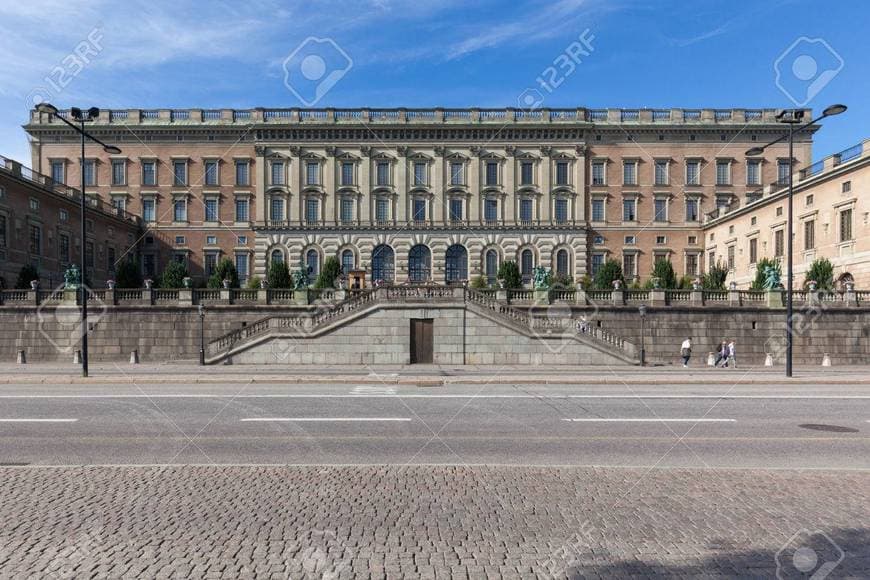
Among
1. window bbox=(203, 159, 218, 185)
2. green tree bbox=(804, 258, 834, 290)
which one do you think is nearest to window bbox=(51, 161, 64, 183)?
window bbox=(203, 159, 218, 185)

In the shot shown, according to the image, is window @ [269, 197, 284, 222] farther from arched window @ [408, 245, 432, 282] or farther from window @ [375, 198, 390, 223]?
arched window @ [408, 245, 432, 282]

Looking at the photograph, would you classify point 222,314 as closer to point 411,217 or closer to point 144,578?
point 411,217

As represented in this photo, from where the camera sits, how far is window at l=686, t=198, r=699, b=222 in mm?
55906

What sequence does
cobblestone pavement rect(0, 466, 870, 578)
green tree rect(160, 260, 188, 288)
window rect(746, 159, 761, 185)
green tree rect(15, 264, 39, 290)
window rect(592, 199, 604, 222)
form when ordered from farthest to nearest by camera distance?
1. window rect(592, 199, 604, 222)
2. window rect(746, 159, 761, 185)
3. green tree rect(160, 260, 188, 288)
4. green tree rect(15, 264, 39, 290)
5. cobblestone pavement rect(0, 466, 870, 578)

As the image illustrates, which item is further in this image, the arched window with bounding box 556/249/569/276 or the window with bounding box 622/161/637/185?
the window with bounding box 622/161/637/185

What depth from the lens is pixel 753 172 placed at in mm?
55000

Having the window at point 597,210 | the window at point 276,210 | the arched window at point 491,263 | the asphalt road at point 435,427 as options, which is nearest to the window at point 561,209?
the window at point 597,210

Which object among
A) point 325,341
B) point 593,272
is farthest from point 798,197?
point 325,341

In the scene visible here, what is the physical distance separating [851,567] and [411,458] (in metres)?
5.94

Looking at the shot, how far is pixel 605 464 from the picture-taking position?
27.0ft

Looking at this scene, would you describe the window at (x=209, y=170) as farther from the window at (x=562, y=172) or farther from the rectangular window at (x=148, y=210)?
the window at (x=562, y=172)

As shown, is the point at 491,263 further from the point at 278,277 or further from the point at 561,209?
the point at 278,277

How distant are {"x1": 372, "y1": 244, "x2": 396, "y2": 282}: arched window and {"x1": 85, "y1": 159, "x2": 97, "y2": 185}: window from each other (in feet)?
107

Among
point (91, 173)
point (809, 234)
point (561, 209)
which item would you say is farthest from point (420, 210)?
point (91, 173)
